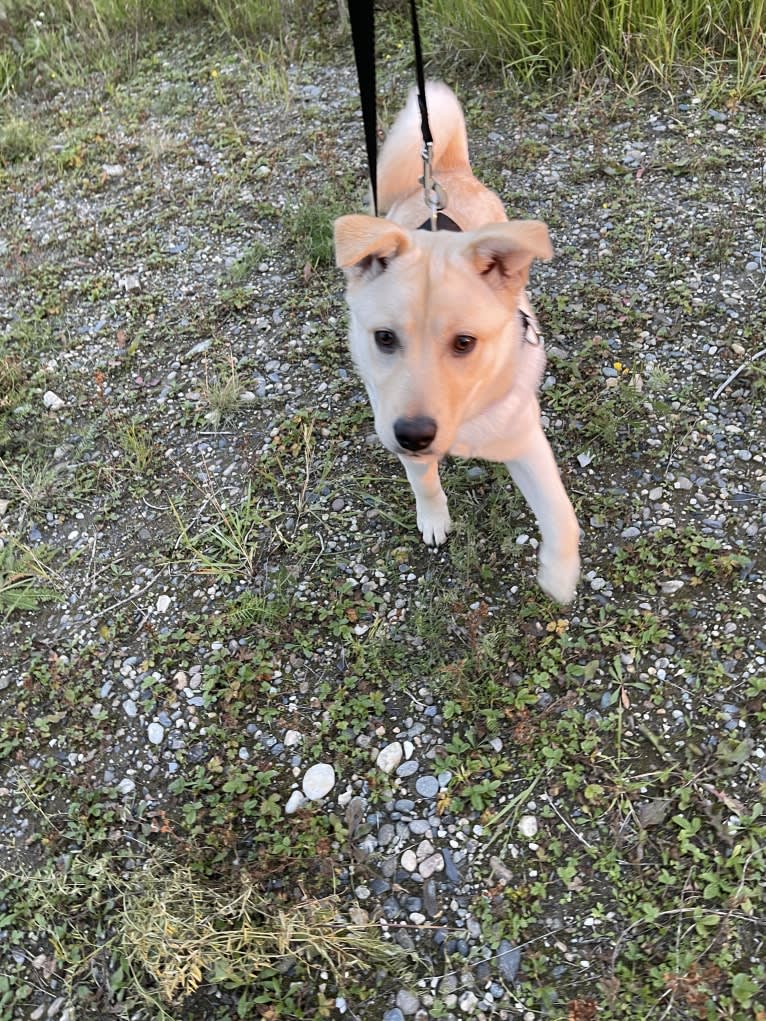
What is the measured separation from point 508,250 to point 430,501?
1.13m

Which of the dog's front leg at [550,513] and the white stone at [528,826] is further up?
the dog's front leg at [550,513]

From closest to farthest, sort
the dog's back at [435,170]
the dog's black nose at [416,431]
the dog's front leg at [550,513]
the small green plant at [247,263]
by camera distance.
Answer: the dog's black nose at [416,431] → the dog's front leg at [550,513] → the dog's back at [435,170] → the small green plant at [247,263]

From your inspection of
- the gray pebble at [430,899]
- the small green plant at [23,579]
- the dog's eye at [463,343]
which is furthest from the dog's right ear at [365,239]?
the small green plant at [23,579]

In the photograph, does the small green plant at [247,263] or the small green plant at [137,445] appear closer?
the small green plant at [137,445]

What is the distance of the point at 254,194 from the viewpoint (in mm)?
5086

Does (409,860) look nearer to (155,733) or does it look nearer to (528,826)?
(528,826)

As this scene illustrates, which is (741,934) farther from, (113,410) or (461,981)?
(113,410)

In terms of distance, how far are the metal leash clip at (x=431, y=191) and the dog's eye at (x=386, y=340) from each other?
0.62m

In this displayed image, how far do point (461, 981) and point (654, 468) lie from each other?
2.07 m

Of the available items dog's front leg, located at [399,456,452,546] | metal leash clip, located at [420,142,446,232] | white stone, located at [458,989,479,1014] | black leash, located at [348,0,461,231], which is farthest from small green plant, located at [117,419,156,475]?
white stone, located at [458,989,479,1014]

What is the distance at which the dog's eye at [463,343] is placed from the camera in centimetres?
226

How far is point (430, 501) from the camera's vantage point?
3121 millimetres

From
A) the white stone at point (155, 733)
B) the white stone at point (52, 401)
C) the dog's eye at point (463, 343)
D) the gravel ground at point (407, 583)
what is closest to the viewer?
the dog's eye at point (463, 343)

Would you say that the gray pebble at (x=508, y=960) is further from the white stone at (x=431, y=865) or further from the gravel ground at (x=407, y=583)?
the white stone at (x=431, y=865)
